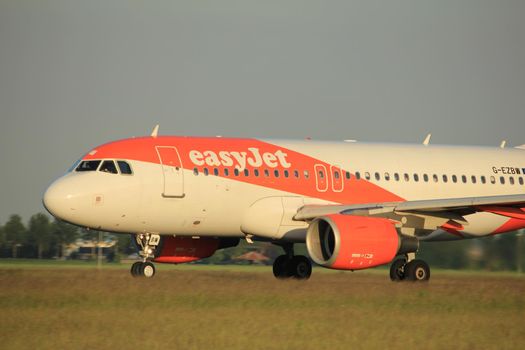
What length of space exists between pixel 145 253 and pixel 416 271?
7.05 metres

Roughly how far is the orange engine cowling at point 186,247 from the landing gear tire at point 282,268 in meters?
1.54

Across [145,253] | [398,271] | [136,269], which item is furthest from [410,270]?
[136,269]

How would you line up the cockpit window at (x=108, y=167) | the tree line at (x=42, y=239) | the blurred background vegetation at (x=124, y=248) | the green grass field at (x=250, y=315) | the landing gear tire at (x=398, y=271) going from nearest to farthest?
the green grass field at (x=250, y=315) < the cockpit window at (x=108, y=167) < the landing gear tire at (x=398, y=271) < the blurred background vegetation at (x=124, y=248) < the tree line at (x=42, y=239)

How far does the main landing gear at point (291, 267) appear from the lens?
95.7 ft

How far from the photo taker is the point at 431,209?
26078 mm

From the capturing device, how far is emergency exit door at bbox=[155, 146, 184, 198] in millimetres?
25359

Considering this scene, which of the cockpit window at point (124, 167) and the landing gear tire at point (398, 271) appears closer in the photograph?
the cockpit window at point (124, 167)

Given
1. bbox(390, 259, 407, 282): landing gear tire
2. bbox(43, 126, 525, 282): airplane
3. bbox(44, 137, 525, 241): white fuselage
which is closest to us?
bbox(43, 126, 525, 282): airplane

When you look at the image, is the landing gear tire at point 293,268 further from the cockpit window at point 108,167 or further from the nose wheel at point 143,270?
the cockpit window at point 108,167

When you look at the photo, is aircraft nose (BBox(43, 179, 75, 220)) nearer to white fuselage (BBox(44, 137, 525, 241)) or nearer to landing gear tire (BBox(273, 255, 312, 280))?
white fuselage (BBox(44, 137, 525, 241))

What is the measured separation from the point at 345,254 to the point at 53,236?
2421cm

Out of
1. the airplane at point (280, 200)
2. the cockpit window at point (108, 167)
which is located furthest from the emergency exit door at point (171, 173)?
the cockpit window at point (108, 167)

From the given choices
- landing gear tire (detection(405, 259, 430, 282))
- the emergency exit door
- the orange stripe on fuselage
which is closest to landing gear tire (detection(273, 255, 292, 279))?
the orange stripe on fuselage

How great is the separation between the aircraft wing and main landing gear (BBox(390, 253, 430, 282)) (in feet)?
3.37
